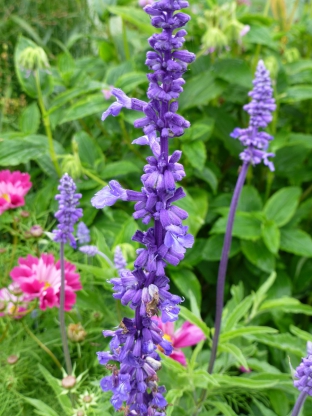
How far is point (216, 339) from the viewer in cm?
147

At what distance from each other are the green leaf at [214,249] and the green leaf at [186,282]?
13 cm

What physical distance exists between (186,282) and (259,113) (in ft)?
3.13

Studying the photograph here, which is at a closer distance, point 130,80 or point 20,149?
point 20,149

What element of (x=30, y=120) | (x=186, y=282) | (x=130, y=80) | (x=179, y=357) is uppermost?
(x=130, y=80)

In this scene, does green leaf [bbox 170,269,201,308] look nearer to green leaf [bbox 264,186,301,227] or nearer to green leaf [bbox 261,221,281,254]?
green leaf [bbox 261,221,281,254]

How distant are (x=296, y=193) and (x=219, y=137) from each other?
55cm

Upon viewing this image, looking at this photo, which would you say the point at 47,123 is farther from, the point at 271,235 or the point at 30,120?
the point at 271,235

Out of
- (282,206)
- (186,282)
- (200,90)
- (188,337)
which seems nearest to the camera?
(188,337)

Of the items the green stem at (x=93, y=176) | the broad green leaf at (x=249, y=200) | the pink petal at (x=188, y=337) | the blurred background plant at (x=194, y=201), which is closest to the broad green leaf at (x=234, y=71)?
the blurred background plant at (x=194, y=201)

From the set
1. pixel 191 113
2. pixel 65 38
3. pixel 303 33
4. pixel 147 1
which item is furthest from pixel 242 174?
pixel 65 38

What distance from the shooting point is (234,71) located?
2.51 meters

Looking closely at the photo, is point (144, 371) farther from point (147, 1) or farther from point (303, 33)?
point (303, 33)

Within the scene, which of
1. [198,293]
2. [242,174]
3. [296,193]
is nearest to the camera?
[242,174]

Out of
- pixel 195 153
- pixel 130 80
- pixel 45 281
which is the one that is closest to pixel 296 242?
pixel 195 153
